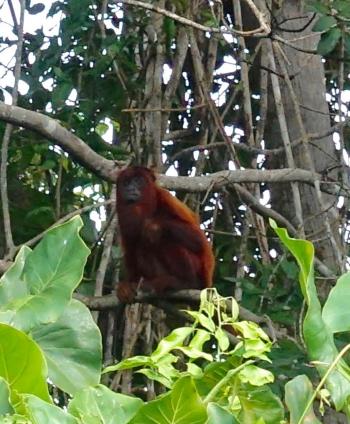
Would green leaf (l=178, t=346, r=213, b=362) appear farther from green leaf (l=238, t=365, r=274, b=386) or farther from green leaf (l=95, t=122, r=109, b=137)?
green leaf (l=95, t=122, r=109, b=137)

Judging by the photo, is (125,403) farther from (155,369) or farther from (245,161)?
(245,161)

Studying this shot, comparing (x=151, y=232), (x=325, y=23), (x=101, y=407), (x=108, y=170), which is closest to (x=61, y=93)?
(x=108, y=170)

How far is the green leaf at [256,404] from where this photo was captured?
1.77m

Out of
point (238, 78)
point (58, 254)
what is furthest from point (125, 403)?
point (238, 78)

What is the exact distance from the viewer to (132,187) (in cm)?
609

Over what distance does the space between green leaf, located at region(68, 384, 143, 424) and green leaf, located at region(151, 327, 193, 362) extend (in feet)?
0.41

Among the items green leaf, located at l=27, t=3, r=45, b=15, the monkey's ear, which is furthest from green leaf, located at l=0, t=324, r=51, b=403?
green leaf, located at l=27, t=3, r=45, b=15

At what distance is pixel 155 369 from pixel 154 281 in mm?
4633

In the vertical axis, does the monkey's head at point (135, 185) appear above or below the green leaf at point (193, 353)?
above

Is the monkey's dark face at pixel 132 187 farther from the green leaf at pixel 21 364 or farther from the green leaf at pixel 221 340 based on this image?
the green leaf at pixel 21 364

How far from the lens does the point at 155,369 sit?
174 cm

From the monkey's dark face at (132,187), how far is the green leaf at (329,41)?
123cm

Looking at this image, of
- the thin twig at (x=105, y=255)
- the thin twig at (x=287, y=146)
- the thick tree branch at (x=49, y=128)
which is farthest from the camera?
the thin twig at (x=105, y=255)

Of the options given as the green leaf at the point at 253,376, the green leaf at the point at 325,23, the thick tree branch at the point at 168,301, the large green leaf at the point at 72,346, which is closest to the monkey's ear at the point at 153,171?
the thick tree branch at the point at 168,301
